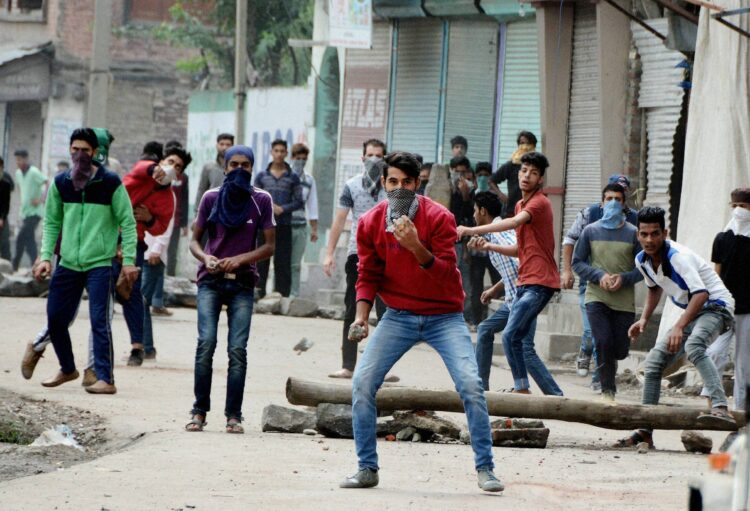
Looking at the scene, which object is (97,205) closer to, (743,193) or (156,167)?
(156,167)

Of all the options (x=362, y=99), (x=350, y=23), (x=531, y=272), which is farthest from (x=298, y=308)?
(x=531, y=272)

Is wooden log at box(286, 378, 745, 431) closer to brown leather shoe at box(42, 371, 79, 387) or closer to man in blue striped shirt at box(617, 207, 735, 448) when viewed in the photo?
man in blue striped shirt at box(617, 207, 735, 448)

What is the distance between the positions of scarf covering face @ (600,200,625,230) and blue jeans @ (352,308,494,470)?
14.1 ft

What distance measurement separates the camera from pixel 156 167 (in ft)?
42.4

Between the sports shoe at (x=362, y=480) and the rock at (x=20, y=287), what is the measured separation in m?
12.9

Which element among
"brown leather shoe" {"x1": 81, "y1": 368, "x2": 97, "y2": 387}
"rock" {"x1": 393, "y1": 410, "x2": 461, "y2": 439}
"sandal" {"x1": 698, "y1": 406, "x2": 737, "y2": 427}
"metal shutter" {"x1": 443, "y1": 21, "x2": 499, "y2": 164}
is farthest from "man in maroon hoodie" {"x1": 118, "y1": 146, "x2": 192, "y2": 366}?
"metal shutter" {"x1": 443, "y1": 21, "x2": 499, "y2": 164}

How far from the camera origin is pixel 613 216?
11.8m

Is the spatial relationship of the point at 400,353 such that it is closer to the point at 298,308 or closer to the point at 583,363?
the point at 583,363

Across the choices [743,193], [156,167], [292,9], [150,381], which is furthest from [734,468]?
[292,9]

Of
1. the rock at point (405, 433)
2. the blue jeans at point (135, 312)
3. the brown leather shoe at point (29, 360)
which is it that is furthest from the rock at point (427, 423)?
the blue jeans at point (135, 312)

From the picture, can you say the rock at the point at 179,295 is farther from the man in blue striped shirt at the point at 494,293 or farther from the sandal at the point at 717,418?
the sandal at the point at 717,418

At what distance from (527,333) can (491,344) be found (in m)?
0.36

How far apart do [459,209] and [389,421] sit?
8.68m

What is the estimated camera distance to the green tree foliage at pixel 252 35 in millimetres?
32469
